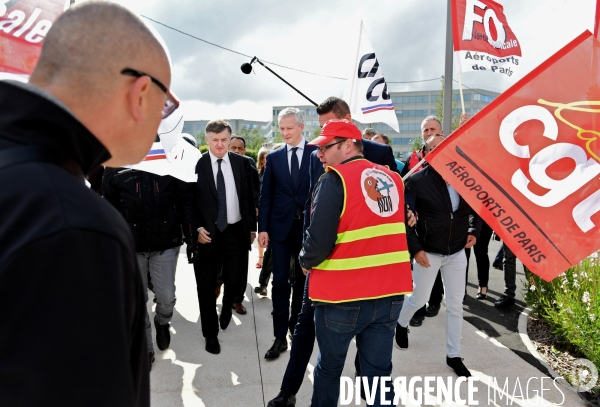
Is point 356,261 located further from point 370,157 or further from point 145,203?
point 145,203

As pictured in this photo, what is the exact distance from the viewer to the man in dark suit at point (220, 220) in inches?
180

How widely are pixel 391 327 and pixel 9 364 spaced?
2.37m

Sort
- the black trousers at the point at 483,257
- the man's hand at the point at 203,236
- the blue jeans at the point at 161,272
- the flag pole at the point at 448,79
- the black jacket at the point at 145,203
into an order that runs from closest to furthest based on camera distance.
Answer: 1. the black jacket at the point at 145,203
2. the blue jeans at the point at 161,272
3. the man's hand at the point at 203,236
4. the black trousers at the point at 483,257
5. the flag pole at the point at 448,79

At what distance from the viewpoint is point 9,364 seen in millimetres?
Result: 732

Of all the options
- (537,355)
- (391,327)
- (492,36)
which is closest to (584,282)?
(537,355)

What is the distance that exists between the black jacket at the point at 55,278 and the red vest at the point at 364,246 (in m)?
1.91

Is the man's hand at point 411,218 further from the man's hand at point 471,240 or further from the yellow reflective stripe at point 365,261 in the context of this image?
the yellow reflective stripe at point 365,261

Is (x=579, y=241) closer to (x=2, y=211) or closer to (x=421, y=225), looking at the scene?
(x=421, y=225)

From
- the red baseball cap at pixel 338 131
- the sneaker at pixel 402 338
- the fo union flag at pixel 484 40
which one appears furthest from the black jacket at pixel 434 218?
the fo union flag at pixel 484 40

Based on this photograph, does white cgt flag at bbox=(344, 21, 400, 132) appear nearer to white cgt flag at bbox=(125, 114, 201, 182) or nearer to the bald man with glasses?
white cgt flag at bbox=(125, 114, 201, 182)

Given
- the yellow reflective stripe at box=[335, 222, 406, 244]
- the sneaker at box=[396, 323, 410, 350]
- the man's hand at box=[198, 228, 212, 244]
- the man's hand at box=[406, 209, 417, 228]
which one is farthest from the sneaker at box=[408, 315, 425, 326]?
the yellow reflective stripe at box=[335, 222, 406, 244]

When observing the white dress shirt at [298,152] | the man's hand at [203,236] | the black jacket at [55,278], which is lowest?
the man's hand at [203,236]

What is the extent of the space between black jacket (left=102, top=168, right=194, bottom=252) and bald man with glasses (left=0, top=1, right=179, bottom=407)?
10.5 feet

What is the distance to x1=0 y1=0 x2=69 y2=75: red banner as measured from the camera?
11.2 ft
